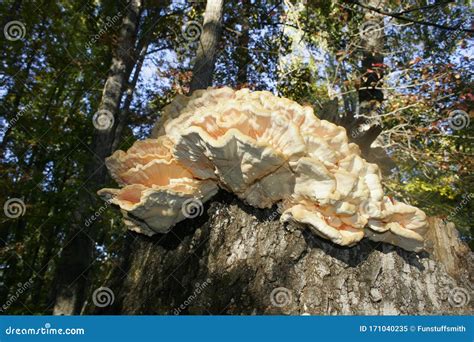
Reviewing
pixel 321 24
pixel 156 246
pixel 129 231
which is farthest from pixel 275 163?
pixel 321 24

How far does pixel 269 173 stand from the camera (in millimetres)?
2178

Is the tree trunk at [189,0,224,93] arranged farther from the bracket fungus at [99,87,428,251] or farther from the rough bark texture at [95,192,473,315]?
the rough bark texture at [95,192,473,315]

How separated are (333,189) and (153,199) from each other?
111 cm

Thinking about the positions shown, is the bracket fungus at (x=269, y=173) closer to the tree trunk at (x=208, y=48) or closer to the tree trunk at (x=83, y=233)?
the tree trunk at (x=208, y=48)

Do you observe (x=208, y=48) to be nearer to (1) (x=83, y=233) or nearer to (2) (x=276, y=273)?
(2) (x=276, y=273)

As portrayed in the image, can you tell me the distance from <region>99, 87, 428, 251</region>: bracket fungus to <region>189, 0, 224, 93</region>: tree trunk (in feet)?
6.17

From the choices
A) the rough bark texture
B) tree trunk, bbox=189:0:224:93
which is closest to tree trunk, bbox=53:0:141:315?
tree trunk, bbox=189:0:224:93

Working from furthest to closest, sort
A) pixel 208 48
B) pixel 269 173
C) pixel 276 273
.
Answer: pixel 208 48 → pixel 269 173 → pixel 276 273

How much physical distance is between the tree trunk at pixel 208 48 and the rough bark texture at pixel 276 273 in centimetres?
217

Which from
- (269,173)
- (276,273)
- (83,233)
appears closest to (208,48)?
(269,173)

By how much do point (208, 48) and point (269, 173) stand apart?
9.42 ft

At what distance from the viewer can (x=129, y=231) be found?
9.04 feet

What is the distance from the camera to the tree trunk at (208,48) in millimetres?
4270

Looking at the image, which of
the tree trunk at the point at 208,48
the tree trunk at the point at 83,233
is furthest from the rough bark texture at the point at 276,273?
the tree trunk at the point at 83,233
